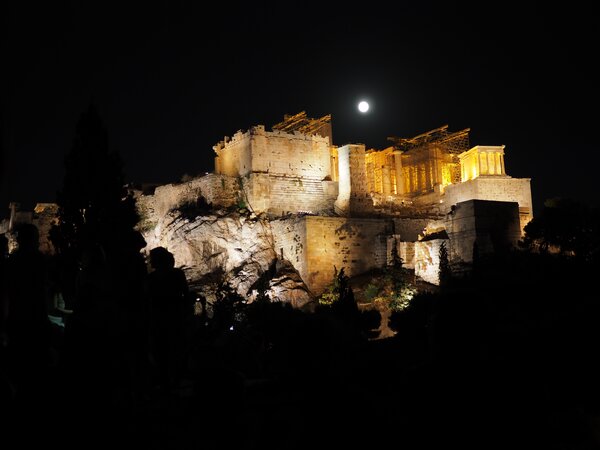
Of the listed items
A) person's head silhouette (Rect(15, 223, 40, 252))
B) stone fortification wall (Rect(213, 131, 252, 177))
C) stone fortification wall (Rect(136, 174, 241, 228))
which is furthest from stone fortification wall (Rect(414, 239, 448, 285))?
person's head silhouette (Rect(15, 223, 40, 252))

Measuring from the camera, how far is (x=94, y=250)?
829 centimetres

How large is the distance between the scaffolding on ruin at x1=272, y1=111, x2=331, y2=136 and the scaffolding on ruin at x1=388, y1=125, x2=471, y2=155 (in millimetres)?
5186

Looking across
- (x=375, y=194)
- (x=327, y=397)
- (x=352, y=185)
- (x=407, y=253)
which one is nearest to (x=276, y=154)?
(x=352, y=185)

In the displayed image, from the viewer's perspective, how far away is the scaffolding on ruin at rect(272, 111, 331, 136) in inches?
1854

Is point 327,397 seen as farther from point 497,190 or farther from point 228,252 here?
point 497,190

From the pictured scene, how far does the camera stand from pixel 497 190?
43000 mm

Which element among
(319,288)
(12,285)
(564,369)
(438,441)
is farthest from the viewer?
(319,288)

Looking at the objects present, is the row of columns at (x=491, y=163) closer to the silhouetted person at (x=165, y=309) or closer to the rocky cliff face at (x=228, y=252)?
the rocky cliff face at (x=228, y=252)

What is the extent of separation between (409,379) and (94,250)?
3957 mm

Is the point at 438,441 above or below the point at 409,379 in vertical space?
below

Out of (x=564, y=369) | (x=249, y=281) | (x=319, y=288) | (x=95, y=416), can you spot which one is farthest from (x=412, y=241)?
(x=95, y=416)

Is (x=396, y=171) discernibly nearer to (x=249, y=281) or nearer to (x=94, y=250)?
(x=249, y=281)

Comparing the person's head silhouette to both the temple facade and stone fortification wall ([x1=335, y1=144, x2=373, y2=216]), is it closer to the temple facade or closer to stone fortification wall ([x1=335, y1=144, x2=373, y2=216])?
the temple facade

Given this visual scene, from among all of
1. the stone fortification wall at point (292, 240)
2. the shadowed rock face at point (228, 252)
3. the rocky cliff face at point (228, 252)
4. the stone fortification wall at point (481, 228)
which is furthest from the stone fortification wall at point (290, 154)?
the stone fortification wall at point (481, 228)
